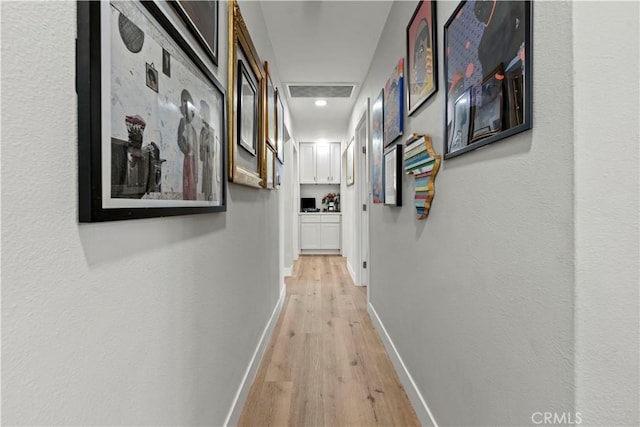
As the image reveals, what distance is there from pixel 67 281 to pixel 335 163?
579cm

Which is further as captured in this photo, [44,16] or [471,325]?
[471,325]

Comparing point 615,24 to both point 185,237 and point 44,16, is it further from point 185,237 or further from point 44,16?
point 185,237

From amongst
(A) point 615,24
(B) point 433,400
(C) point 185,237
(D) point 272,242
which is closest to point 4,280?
(C) point 185,237

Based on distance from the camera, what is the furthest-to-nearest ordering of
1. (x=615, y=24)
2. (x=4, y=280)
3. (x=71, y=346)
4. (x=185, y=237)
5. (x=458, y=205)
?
(x=458, y=205), (x=185, y=237), (x=615, y=24), (x=71, y=346), (x=4, y=280)

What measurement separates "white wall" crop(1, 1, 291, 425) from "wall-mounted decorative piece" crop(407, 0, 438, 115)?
1.18m

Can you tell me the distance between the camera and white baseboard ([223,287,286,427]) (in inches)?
55.6

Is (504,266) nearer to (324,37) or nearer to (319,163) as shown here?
(324,37)

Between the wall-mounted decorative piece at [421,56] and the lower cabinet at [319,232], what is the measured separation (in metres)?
4.38

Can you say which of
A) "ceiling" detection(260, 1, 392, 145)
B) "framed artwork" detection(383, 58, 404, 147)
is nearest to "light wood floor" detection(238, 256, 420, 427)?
"framed artwork" detection(383, 58, 404, 147)

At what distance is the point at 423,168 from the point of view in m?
1.41

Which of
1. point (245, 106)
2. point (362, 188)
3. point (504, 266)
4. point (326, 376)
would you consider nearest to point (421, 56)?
point (245, 106)

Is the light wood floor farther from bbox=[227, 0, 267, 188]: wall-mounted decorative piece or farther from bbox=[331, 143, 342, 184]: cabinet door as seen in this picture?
bbox=[331, 143, 342, 184]: cabinet door

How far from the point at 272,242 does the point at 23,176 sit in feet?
7.30

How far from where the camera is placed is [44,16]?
0.46 metres
